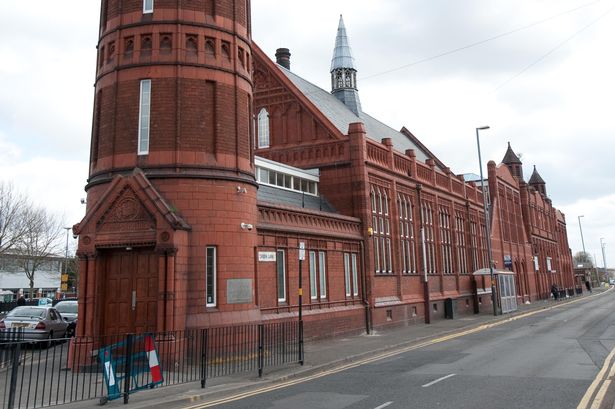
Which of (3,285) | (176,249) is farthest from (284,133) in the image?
(3,285)

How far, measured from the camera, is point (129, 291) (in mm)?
15242

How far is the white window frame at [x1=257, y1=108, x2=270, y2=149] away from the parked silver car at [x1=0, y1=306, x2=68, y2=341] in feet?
49.6

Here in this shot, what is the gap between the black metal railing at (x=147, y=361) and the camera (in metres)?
11.0

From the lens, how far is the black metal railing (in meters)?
11.0

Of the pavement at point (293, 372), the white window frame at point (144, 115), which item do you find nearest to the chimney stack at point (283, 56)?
the pavement at point (293, 372)

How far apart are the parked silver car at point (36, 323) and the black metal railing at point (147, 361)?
3484 mm

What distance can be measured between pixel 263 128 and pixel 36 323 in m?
17.1

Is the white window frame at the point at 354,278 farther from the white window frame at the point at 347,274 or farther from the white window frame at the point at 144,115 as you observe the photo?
the white window frame at the point at 144,115

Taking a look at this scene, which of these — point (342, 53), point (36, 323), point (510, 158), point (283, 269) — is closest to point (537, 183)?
point (510, 158)

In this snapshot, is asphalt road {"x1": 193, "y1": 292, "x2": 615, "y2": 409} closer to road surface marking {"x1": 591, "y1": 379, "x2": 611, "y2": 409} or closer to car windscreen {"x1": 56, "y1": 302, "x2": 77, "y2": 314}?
road surface marking {"x1": 591, "y1": 379, "x2": 611, "y2": 409}

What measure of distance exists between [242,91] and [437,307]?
2257 cm

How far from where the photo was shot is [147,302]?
1497 centimetres

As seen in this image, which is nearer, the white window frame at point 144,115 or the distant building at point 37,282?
the white window frame at point 144,115

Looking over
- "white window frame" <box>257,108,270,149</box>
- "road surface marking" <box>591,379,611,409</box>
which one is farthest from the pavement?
"white window frame" <box>257,108,270,149</box>
